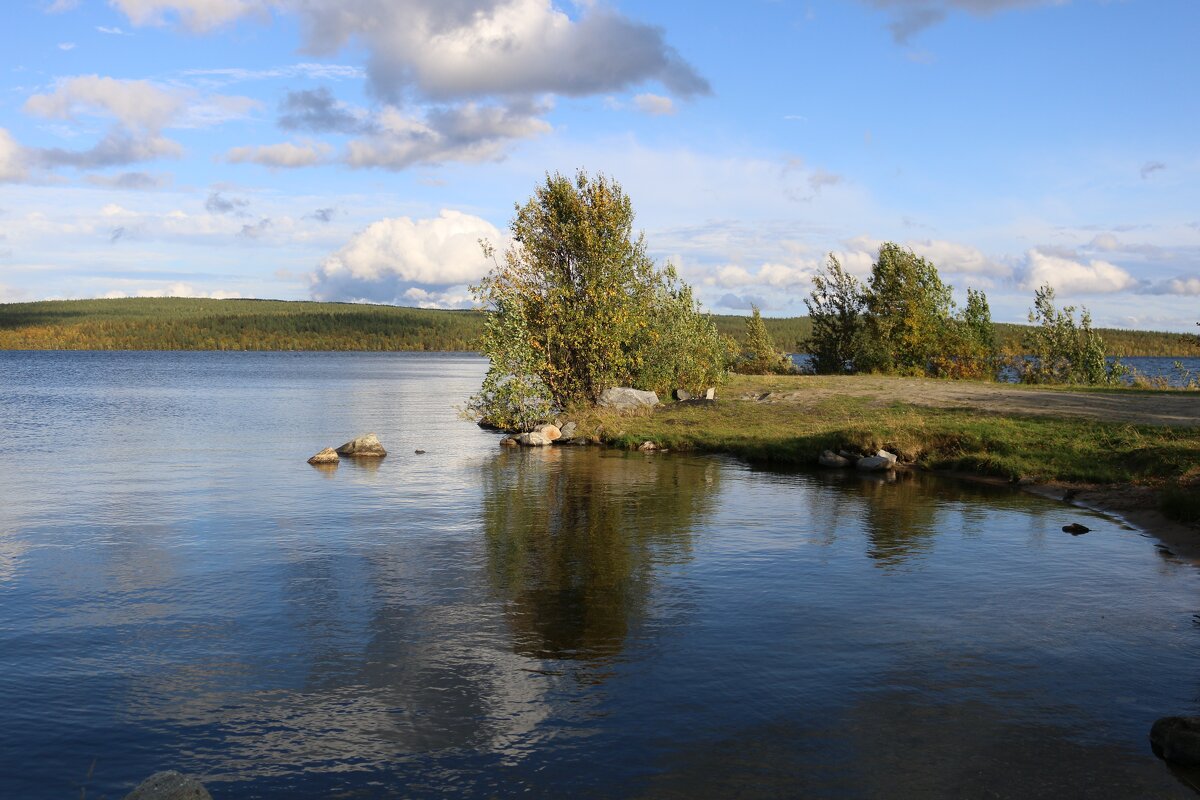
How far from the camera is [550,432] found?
49000 mm

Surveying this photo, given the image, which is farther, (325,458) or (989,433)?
(325,458)

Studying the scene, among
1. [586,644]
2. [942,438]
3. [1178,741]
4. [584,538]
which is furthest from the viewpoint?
[942,438]

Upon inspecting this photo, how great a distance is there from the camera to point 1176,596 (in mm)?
18578

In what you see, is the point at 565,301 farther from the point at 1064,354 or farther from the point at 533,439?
the point at 1064,354

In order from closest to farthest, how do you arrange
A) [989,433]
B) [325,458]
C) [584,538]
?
[584,538] < [989,433] < [325,458]

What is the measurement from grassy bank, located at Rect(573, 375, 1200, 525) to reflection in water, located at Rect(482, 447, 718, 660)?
4659 mm

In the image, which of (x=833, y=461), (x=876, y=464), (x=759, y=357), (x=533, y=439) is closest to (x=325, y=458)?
(x=533, y=439)

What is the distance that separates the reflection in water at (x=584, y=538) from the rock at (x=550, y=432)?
22.8 feet

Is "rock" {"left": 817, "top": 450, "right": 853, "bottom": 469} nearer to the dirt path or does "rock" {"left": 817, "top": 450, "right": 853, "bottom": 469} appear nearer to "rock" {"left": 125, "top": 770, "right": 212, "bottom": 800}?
the dirt path

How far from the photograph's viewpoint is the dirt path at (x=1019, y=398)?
3906 cm

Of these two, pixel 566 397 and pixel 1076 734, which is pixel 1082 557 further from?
pixel 566 397

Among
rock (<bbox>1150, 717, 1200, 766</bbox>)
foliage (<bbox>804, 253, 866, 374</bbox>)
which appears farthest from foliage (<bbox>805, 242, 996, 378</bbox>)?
rock (<bbox>1150, 717, 1200, 766</bbox>)

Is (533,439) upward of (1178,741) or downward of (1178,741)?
upward

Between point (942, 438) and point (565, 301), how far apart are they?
23154mm
